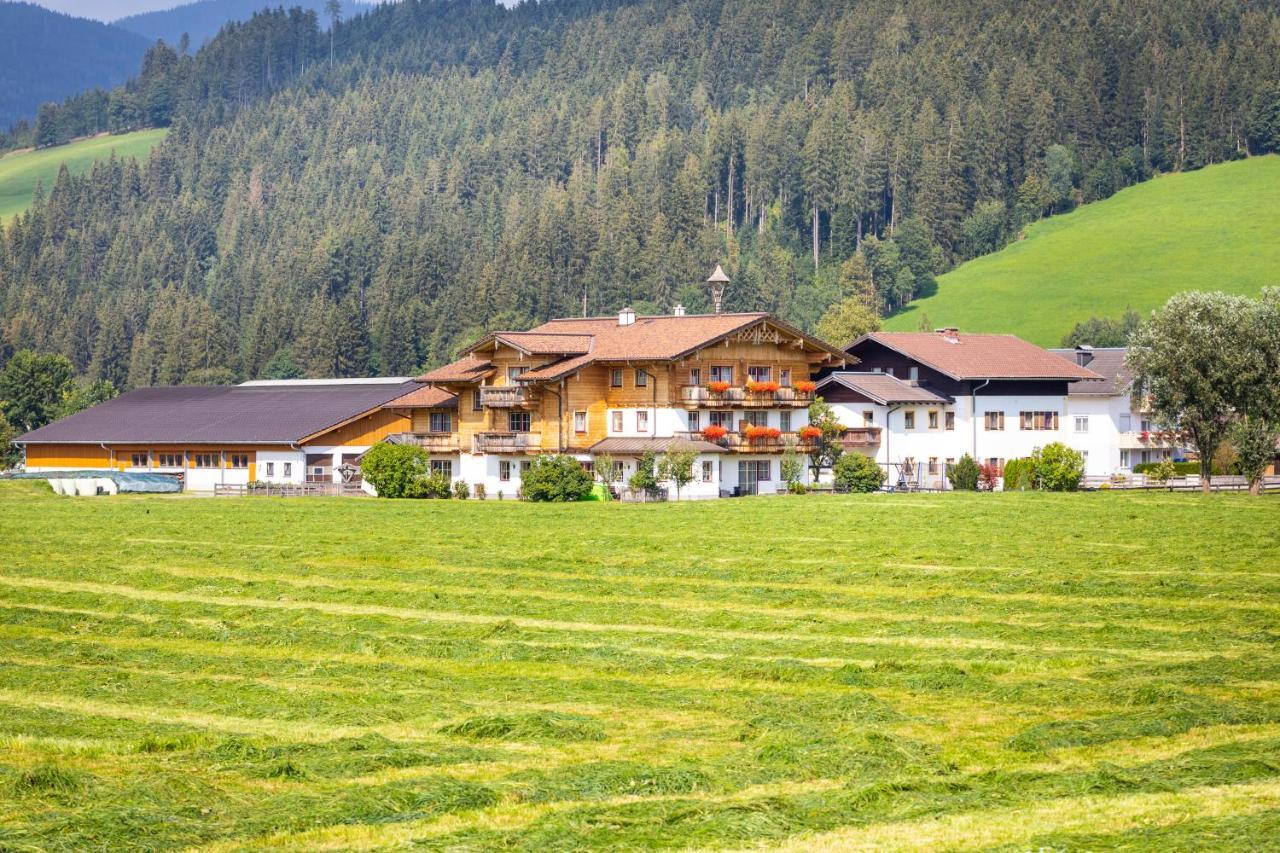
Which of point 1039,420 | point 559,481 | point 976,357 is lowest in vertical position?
point 559,481

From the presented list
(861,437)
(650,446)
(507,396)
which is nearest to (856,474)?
(861,437)

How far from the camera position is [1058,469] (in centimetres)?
7550

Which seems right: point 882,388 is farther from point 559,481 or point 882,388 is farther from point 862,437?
point 559,481

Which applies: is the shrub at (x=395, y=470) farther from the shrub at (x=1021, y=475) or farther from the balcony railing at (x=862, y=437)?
the shrub at (x=1021, y=475)

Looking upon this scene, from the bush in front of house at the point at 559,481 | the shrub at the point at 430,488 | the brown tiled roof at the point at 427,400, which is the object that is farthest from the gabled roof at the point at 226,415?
the bush in front of house at the point at 559,481

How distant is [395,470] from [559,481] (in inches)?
356

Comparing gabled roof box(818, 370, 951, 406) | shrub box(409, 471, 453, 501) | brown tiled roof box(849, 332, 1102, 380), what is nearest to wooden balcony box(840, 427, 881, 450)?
gabled roof box(818, 370, 951, 406)

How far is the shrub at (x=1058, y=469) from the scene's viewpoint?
248ft

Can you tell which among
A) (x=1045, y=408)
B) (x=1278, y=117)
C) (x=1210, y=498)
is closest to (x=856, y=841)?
(x=1210, y=498)

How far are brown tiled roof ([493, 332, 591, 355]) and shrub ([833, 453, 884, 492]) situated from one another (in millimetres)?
13217

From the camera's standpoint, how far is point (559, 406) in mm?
76938

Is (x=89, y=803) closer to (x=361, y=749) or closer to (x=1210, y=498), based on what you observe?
(x=361, y=749)

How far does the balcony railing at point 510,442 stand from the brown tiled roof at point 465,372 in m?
3.75

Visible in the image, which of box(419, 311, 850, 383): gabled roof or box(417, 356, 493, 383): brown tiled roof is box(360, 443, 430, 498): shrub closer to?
box(417, 356, 493, 383): brown tiled roof
